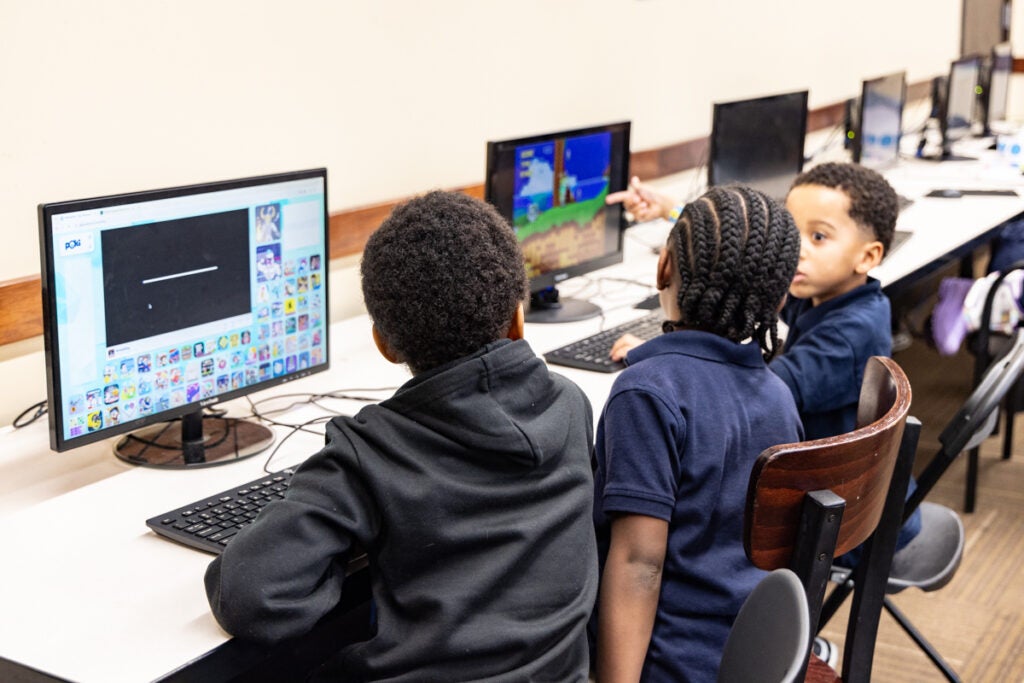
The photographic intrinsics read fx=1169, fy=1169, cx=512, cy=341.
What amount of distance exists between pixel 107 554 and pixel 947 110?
394 cm

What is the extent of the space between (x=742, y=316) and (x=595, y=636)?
1.45 ft

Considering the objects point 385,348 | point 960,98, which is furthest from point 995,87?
point 385,348

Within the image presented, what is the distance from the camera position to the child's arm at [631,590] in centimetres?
138

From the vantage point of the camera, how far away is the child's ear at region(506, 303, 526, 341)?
1.27 metres

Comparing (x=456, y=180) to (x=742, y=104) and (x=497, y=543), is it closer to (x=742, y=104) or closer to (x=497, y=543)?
(x=742, y=104)

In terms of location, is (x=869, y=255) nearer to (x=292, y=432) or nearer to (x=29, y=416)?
(x=292, y=432)

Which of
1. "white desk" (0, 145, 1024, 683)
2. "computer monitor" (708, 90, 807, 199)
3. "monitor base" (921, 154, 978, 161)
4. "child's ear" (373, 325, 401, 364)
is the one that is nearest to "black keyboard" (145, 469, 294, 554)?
"white desk" (0, 145, 1024, 683)

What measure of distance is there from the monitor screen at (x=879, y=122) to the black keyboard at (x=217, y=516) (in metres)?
2.75

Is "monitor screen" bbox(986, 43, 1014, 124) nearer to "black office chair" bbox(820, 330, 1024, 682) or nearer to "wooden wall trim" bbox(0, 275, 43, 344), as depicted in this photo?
"black office chair" bbox(820, 330, 1024, 682)

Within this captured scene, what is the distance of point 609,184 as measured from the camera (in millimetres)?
2525

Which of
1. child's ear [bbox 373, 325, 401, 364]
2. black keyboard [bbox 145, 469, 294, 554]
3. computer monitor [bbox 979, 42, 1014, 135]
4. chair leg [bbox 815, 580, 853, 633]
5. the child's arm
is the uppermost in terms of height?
computer monitor [bbox 979, 42, 1014, 135]

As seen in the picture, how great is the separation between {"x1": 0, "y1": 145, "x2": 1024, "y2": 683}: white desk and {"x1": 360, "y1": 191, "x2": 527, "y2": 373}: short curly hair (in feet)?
1.18

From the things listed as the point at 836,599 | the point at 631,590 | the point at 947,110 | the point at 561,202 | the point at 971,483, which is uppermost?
the point at 947,110

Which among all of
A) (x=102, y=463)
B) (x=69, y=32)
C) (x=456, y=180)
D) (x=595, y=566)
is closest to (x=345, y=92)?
(x=456, y=180)
